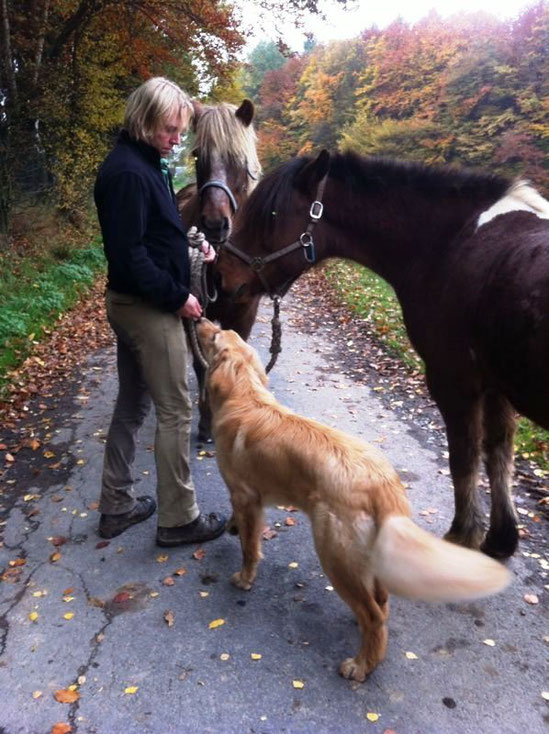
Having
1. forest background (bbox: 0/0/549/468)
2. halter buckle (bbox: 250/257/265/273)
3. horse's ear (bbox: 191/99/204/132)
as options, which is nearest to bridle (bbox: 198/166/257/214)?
horse's ear (bbox: 191/99/204/132)

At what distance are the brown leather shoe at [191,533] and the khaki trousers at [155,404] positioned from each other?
0.05 meters

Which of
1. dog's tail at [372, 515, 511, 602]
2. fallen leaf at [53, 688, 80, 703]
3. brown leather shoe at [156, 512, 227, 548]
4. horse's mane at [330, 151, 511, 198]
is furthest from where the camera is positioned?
brown leather shoe at [156, 512, 227, 548]

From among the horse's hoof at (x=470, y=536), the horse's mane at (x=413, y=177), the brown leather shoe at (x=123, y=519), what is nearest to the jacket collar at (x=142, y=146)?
the horse's mane at (x=413, y=177)

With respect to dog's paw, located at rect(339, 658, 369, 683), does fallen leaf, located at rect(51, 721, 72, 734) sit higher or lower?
lower

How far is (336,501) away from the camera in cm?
241

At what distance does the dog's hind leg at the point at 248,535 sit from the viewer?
118 inches

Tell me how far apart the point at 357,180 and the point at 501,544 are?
2494mm

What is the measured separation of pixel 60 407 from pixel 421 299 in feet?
15.0

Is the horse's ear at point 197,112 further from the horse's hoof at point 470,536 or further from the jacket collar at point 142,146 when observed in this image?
the horse's hoof at point 470,536

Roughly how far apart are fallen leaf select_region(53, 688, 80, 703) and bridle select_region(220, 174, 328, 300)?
256 centimetres

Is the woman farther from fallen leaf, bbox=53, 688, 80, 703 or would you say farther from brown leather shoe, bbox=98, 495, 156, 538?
fallen leaf, bbox=53, 688, 80, 703

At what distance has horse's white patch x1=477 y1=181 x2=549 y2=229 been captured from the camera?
9.19ft

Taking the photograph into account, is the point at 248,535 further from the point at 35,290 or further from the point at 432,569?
the point at 35,290

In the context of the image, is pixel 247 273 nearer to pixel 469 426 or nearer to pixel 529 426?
pixel 469 426
